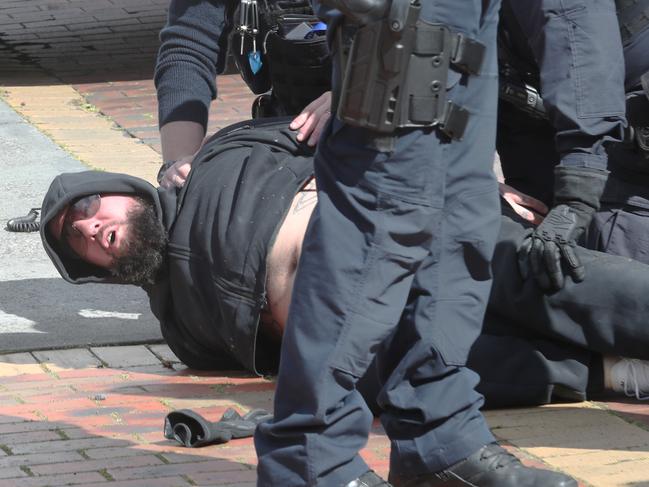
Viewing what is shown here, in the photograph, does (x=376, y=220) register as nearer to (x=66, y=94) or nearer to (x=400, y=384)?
(x=400, y=384)

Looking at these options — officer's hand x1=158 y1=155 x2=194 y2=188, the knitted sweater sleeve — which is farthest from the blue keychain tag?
officer's hand x1=158 y1=155 x2=194 y2=188

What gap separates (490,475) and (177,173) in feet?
5.76

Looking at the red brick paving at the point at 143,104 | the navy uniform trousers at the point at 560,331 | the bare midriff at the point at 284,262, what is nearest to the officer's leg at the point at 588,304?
the navy uniform trousers at the point at 560,331

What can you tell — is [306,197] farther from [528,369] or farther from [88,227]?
[528,369]

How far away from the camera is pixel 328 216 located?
2668 mm

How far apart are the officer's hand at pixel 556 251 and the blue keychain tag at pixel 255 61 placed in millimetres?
1232

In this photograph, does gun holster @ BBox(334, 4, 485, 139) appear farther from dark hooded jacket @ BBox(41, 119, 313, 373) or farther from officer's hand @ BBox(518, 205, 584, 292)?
dark hooded jacket @ BBox(41, 119, 313, 373)

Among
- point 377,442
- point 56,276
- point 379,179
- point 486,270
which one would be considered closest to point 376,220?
point 379,179

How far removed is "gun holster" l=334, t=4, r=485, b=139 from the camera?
8.57 feet

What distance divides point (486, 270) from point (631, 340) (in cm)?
92

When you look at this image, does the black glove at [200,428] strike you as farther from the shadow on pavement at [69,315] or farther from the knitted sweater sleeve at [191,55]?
the knitted sweater sleeve at [191,55]

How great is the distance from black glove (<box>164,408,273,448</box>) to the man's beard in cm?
68

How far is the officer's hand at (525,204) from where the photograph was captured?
4.14 meters

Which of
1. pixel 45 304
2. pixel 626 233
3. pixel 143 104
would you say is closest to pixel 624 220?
pixel 626 233
